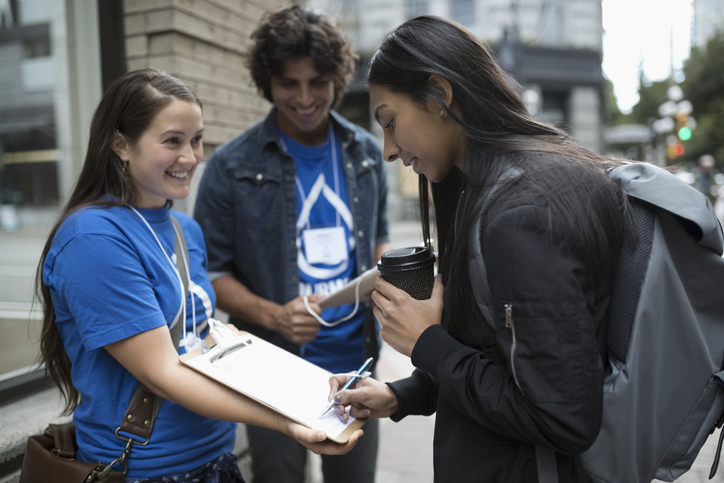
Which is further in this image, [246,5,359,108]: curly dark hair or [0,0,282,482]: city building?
[0,0,282,482]: city building

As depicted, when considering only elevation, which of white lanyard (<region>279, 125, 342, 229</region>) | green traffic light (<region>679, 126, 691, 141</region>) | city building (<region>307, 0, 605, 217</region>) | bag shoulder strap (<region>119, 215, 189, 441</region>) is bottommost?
bag shoulder strap (<region>119, 215, 189, 441</region>)

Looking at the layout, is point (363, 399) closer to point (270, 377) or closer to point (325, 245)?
point (270, 377)

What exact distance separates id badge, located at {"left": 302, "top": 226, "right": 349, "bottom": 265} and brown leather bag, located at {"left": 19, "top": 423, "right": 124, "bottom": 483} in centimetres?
116

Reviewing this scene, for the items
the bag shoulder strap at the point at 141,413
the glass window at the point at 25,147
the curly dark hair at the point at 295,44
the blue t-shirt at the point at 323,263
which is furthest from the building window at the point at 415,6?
the bag shoulder strap at the point at 141,413

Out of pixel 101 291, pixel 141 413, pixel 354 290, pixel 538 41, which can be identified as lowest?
pixel 141 413

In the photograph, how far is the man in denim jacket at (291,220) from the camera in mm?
2453

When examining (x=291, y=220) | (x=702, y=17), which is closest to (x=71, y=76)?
(x=291, y=220)

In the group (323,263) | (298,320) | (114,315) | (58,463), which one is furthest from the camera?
(323,263)

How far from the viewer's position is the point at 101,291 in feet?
4.90

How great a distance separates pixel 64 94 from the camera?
333 cm

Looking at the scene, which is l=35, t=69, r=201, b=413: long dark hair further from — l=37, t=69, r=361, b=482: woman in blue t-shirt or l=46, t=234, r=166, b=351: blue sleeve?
l=46, t=234, r=166, b=351: blue sleeve

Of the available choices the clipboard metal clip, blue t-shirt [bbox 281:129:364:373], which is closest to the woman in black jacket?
the clipboard metal clip

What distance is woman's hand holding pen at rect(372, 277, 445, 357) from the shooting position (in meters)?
1.42

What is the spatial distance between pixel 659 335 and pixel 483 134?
61 cm
